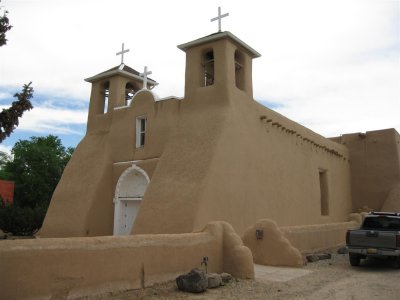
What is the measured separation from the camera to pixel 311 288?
916 centimetres

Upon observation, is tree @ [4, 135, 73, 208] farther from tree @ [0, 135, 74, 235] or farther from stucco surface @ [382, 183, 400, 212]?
stucco surface @ [382, 183, 400, 212]

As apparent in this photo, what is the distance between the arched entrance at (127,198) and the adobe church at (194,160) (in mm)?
41

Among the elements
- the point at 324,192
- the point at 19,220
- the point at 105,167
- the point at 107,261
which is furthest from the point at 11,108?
the point at 324,192

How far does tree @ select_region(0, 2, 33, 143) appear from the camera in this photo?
31.2 ft

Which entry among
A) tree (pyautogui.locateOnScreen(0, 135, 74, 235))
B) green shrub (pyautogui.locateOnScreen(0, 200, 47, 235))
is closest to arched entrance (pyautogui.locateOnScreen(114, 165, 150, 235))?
green shrub (pyautogui.locateOnScreen(0, 200, 47, 235))

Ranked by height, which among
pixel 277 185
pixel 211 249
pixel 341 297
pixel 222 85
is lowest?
pixel 341 297

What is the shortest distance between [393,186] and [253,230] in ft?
46.4

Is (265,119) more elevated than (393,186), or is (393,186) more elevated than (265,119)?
(265,119)

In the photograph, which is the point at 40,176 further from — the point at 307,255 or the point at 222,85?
the point at 307,255

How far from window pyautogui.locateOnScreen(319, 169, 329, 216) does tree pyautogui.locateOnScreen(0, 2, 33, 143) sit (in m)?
16.0

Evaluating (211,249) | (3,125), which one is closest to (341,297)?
(211,249)

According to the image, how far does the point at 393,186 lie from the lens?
23.2 m

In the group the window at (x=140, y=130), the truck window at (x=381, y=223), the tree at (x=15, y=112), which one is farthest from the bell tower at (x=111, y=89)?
the truck window at (x=381, y=223)

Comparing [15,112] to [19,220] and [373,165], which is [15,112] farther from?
[373,165]
